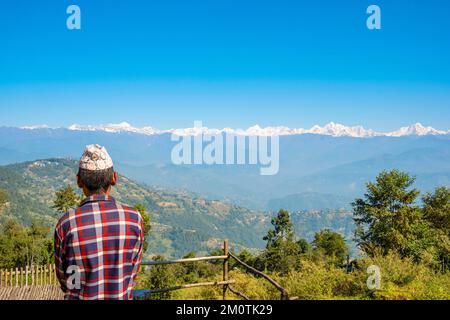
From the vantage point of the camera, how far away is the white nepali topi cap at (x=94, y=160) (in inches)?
111

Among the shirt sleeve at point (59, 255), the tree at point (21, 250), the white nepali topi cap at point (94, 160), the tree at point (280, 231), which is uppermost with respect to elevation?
the white nepali topi cap at point (94, 160)

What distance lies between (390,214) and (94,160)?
29.5 meters

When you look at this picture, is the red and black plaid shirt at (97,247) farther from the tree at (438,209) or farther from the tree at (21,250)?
the tree at (21,250)

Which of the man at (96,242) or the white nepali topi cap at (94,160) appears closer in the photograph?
the man at (96,242)

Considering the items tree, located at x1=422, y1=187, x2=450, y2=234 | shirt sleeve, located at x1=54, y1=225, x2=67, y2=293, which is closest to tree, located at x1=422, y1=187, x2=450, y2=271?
tree, located at x1=422, y1=187, x2=450, y2=234

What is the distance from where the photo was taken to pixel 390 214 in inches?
1151

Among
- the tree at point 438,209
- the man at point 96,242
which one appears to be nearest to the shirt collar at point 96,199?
the man at point 96,242

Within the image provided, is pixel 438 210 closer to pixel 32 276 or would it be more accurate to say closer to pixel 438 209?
pixel 438 209

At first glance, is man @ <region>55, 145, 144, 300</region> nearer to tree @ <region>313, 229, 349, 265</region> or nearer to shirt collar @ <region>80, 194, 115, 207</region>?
A: shirt collar @ <region>80, 194, 115, 207</region>

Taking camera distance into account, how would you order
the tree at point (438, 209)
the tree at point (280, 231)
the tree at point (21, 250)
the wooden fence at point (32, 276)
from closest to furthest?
the wooden fence at point (32, 276) < the tree at point (438, 209) < the tree at point (21, 250) < the tree at point (280, 231)

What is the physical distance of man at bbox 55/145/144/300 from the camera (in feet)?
8.68

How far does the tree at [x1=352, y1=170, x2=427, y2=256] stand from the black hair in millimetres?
25983

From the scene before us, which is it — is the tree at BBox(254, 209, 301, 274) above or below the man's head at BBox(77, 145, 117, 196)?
below

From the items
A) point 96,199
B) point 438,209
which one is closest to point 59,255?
point 96,199
